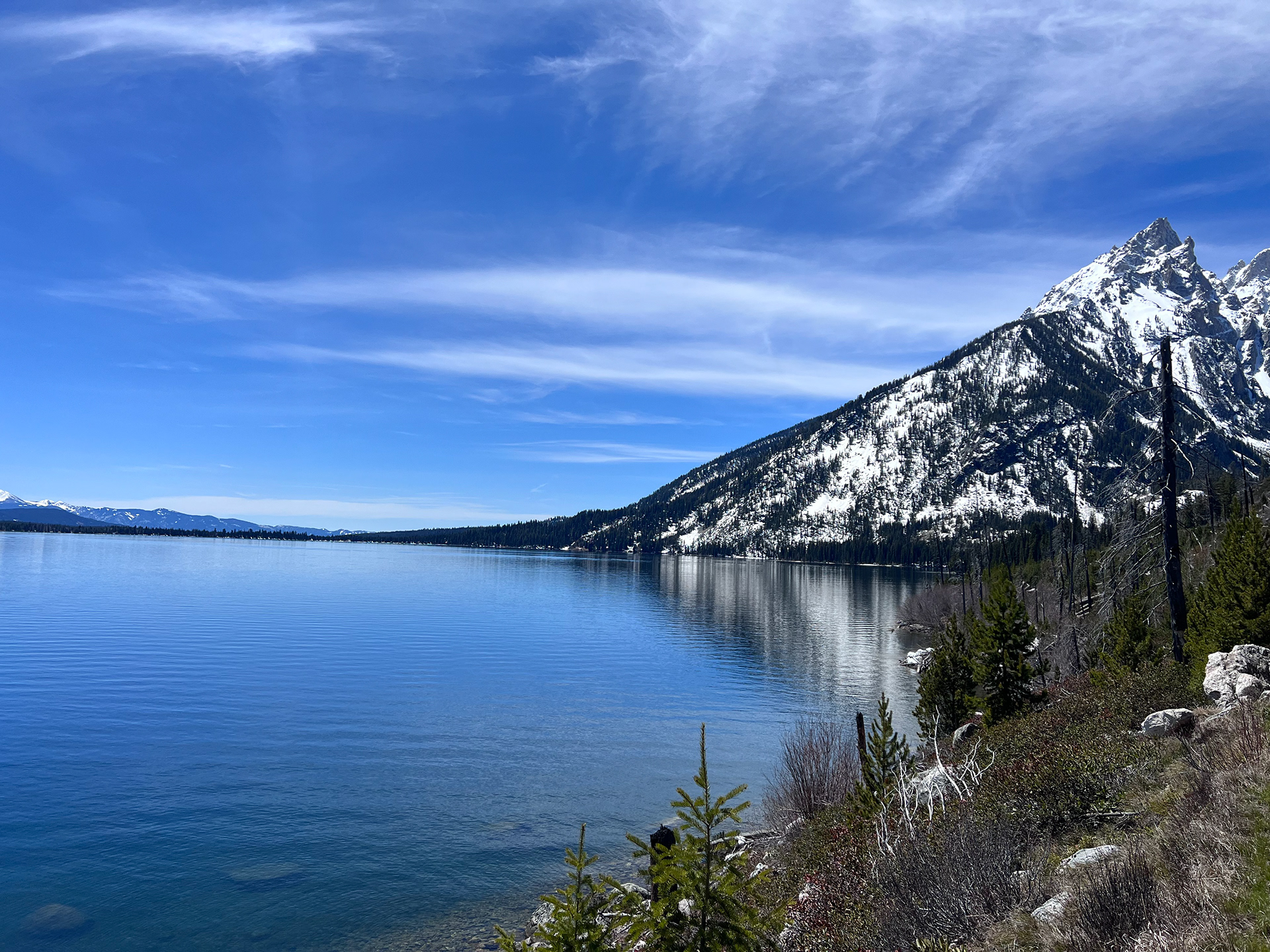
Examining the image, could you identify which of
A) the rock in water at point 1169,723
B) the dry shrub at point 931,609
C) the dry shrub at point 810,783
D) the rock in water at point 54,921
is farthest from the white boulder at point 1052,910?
the dry shrub at point 931,609

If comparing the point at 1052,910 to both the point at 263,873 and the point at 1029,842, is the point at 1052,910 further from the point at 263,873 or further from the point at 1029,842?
the point at 263,873

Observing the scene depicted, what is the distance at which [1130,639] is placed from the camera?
35125 millimetres

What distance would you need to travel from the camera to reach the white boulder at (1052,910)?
8945 millimetres

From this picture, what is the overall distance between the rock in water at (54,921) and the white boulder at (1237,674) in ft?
100

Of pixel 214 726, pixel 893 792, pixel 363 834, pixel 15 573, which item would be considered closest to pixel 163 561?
pixel 15 573

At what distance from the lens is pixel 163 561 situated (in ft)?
595

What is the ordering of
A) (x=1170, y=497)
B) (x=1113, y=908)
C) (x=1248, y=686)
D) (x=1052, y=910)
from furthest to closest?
(x=1170, y=497)
(x=1248, y=686)
(x=1052, y=910)
(x=1113, y=908)

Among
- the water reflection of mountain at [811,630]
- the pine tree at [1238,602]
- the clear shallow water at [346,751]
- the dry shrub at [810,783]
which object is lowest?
the water reflection of mountain at [811,630]

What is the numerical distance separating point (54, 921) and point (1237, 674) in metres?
32.6

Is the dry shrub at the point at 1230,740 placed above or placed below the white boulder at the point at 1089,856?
above

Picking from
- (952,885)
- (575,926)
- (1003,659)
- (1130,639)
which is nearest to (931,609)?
(1130,639)

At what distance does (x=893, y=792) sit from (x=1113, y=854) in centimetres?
769

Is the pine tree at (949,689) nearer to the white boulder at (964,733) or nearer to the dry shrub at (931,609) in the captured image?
the white boulder at (964,733)

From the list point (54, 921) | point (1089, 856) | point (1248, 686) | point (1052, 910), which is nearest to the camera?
point (1052, 910)
